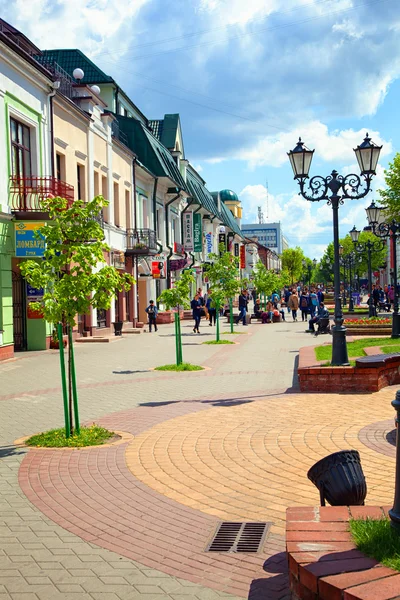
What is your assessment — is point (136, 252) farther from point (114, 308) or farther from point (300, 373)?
point (300, 373)

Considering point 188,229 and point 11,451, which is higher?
point 188,229

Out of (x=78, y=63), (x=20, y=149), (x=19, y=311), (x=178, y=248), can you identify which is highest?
(x=78, y=63)

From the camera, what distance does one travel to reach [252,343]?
892 inches

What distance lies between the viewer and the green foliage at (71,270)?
8.20 m

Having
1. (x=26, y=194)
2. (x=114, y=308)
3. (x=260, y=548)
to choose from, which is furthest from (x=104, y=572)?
(x=114, y=308)

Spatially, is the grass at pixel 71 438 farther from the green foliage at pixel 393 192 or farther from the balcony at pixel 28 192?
the green foliage at pixel 393 192

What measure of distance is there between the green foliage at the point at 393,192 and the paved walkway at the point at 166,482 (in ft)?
86.2


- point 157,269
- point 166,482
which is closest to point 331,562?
point 166,482

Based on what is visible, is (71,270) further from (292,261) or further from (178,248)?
(292,261)

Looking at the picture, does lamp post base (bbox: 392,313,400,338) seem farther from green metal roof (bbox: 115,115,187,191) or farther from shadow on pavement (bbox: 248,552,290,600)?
green metal roof (bbox: 115,115,187,191)

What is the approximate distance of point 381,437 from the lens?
7.79 meters

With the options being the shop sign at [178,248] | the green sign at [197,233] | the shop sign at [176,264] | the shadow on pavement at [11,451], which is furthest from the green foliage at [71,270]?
the green sign at [197,233]

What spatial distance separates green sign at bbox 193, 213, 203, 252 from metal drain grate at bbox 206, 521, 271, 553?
132 feet

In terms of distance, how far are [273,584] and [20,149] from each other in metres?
17.8
